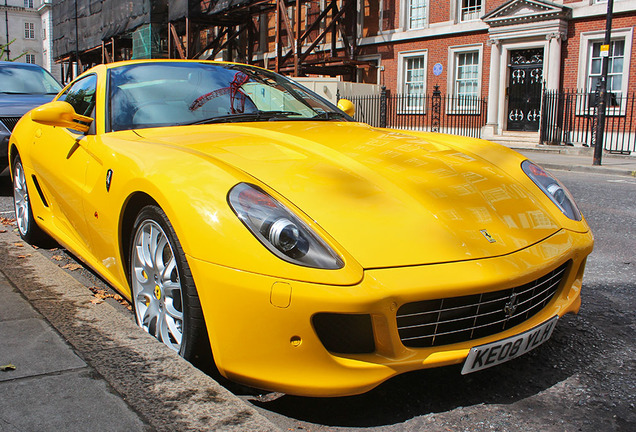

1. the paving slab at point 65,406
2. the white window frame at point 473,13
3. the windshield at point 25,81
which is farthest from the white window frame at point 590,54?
the paving slab at point 65,406

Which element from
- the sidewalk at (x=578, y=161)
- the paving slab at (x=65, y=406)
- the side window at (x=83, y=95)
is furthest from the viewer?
the sidewalk at (x=578, y=161)

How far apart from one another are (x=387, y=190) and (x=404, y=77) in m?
22.6

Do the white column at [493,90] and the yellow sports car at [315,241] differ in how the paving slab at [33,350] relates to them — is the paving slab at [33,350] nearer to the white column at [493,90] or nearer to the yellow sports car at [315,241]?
the yellow sports car at [315,241]

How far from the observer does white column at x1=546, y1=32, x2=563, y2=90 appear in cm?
1894

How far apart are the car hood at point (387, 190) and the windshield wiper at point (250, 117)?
0.52 ft

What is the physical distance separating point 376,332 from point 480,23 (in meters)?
21.1

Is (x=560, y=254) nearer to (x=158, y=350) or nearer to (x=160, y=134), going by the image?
(x=158, y=350)

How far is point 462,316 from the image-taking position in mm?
2156

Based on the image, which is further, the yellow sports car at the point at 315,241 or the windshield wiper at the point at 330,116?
the windshield wiper at the point at 330,116

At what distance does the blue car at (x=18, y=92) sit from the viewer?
25.3ft

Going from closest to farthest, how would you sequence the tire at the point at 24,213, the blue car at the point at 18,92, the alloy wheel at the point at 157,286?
the alloy wheel at the point at 157,286 → the tire at the point at 24,213 → the blue car at the point at 18,92

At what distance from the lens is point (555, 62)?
62.6 feet

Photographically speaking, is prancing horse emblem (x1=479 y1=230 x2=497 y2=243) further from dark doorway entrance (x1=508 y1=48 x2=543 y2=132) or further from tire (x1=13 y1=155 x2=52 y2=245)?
dark doorway entrance (x1=508 y1=48 x2=543 y2=132)

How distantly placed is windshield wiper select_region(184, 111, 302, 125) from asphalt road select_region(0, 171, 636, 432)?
1.57 metres
